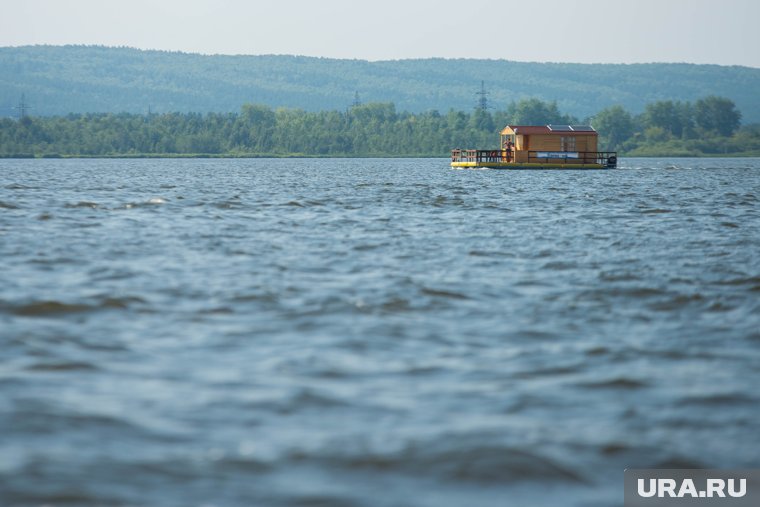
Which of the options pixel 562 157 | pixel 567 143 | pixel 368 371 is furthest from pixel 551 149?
pixel 368 371

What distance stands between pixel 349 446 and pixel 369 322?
4706mm

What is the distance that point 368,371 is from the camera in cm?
979

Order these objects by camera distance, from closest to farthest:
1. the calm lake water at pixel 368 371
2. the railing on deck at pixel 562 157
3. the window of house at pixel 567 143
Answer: the calm lake water at pixel 368 371 → the railing on deck at pixel 562 157 → the window of house at pixel 567 143

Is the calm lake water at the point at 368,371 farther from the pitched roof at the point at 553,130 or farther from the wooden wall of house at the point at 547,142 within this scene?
the wooden wall of house at the point at 547,142

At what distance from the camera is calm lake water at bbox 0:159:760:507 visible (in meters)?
7.09

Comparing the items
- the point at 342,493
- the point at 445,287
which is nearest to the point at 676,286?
the point at 445,287

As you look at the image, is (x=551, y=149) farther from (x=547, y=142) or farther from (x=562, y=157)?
(x=562, y=157)

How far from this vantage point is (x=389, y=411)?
27.8 ft

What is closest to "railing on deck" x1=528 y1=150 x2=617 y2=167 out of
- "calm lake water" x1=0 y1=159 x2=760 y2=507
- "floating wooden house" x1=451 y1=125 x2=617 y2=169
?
"floating wooden house" x1=451 y1=125 x2=617 y2=169

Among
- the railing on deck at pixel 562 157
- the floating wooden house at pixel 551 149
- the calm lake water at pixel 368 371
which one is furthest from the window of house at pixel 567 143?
the calm lake water at pixel 368 371

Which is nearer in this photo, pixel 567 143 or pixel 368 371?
pixel 368 371

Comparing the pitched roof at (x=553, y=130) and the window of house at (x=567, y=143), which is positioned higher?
the pitched roof at (x=553, y=130)

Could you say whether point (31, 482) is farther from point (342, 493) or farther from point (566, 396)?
point (566, 396)

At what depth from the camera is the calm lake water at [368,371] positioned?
23.3 ft
